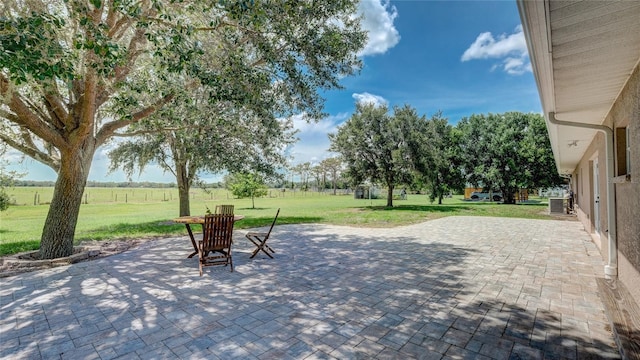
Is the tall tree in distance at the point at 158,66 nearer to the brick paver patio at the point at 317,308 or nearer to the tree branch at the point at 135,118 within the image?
the tree branch at the point at 135,118

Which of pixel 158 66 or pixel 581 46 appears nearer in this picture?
pixel 581 46

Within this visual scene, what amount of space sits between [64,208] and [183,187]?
7514mm

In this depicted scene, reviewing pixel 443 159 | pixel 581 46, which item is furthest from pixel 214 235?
pixel 443 159

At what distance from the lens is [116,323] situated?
9.96ft

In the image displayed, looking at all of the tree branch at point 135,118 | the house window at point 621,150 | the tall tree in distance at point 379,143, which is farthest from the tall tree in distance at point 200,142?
the tall tree in distance at point 379,143

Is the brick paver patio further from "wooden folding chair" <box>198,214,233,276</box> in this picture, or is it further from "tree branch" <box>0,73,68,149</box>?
"tree branch" <box>0,73,68,149</box>

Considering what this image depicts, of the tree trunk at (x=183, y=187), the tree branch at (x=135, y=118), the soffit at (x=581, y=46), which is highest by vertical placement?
the tree branch at (x=135, y=118)

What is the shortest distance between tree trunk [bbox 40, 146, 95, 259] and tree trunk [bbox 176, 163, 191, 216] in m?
7.27

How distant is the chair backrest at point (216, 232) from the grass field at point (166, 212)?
5.14 m

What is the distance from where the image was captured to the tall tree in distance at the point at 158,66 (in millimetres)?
4531

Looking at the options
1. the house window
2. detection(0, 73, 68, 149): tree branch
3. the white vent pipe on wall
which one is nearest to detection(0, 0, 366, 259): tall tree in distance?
detection(0, 73, 68, 149): tree branch

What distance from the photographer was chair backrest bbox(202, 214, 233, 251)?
501 cm

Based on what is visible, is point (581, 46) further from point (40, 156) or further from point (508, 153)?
point (508, 153)

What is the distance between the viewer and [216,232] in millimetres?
5086
